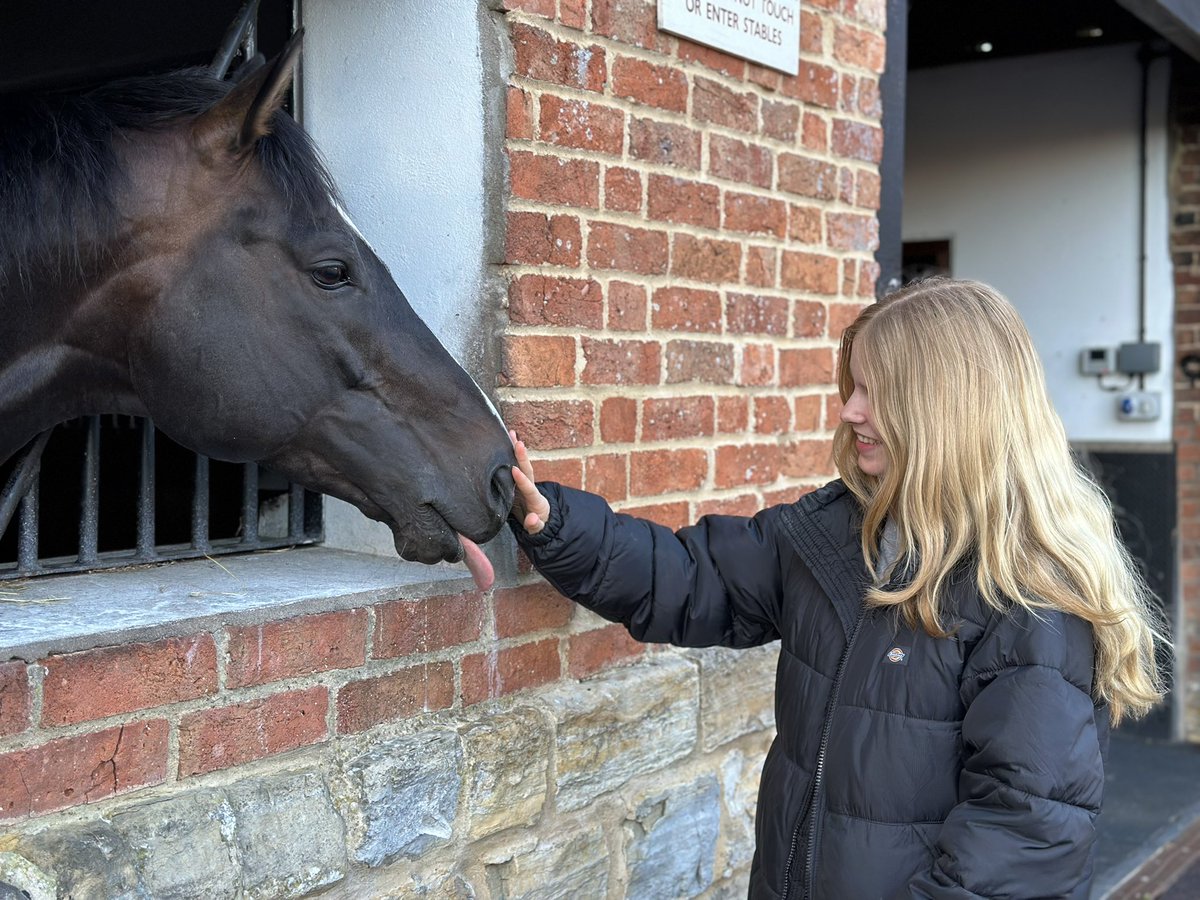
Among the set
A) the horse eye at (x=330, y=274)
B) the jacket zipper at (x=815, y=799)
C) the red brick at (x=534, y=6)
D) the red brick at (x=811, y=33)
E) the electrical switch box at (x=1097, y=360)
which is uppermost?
the red brick at (x=811, y=33)

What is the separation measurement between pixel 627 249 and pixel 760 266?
0.51 m

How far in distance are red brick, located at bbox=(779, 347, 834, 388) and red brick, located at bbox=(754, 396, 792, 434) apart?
0.17ft

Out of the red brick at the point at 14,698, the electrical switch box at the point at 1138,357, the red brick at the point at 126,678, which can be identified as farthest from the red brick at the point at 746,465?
the electrical switch box at the point at 1138,357

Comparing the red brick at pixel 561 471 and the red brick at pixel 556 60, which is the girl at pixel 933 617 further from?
the red brick at pixel 556 60

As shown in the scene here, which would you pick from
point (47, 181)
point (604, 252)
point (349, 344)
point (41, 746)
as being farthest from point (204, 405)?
point (604, 252)

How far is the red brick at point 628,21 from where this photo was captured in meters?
2.59

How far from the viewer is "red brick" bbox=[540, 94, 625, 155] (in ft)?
8.18

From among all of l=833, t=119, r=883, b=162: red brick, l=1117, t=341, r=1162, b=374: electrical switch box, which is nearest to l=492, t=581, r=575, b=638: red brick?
l=833, t=119, r=883, b=162: red brick

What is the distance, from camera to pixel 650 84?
271cm

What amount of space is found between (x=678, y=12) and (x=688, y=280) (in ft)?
1.96

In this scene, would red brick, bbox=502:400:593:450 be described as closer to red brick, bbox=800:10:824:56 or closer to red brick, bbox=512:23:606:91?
red brick, bbox=512:23:606:91

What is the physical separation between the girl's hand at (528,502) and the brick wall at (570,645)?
1.02ft

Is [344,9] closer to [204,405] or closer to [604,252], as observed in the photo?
[604,252]

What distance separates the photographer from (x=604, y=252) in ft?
8.60
